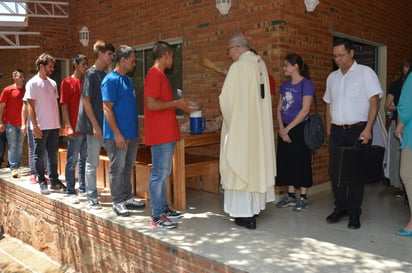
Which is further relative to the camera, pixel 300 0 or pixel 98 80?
pixel 300 0

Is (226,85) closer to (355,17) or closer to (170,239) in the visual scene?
(170,239)

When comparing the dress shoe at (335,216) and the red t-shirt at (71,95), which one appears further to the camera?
the red t-shirt at (71,95)

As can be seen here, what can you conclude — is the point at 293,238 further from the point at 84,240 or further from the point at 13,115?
the point at 13,115

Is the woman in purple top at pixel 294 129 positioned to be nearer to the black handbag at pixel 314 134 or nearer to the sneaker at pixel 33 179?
the black handbag at pixel 314 134

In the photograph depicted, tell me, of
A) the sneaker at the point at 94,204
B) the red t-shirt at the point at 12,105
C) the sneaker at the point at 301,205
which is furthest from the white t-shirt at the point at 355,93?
the red t-shirt at the point at 12,105

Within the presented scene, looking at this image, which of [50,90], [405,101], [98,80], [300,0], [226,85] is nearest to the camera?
[405,101]

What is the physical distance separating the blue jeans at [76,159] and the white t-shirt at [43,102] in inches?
17.1

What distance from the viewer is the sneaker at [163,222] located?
4270 millimetres

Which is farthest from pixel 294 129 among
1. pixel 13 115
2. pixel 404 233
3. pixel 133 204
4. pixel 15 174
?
pixel 13 115

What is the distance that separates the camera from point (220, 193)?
5992mm

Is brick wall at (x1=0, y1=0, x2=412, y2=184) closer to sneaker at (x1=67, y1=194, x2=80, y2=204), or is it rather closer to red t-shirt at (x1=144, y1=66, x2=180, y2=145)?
red t-shirt at (x1=144, y1=66, x2=180, y2=145)

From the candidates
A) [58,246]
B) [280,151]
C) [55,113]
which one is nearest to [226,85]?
[280,151]

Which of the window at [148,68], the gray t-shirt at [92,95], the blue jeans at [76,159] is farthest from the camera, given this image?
the window at [148,68]

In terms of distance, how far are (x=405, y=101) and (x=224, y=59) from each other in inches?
111
